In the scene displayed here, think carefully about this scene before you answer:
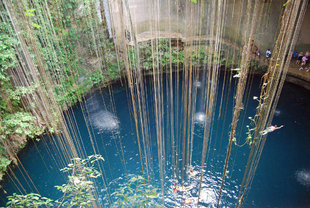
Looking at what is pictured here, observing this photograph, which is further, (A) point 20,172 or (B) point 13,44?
(A) point 20,172

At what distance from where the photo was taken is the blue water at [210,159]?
4.81 m

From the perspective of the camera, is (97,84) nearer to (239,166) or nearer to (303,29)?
(239,166)

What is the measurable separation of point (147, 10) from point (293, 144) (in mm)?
8511

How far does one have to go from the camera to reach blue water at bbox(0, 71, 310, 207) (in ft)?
15.8

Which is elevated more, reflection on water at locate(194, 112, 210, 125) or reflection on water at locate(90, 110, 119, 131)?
reflection on water at locate(194, 112, 210, 125)

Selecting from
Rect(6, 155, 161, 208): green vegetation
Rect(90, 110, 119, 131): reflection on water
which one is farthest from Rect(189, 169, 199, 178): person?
Rect(90, 110, 119, 131): reflection on water

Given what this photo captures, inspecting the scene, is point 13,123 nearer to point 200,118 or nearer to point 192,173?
point 192,173

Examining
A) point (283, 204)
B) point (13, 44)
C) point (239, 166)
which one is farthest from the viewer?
point (239, 166)

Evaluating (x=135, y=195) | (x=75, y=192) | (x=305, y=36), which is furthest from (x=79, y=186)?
(x=305, y=36)

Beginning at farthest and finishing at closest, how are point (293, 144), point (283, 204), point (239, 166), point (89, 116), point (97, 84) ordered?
point (97, 84), point (89, 116), point (293, 144), point (239, 166), point (283, 204)

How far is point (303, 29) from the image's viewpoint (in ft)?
27.5

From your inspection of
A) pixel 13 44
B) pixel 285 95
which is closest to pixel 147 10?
pixel 13 44

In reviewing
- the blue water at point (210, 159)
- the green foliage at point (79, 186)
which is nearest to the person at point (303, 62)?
the blue water at point (210, 159)

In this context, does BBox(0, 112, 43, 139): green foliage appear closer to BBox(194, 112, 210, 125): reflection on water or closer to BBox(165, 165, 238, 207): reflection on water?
BBox(165, 165, 238, 207): reflection on water
